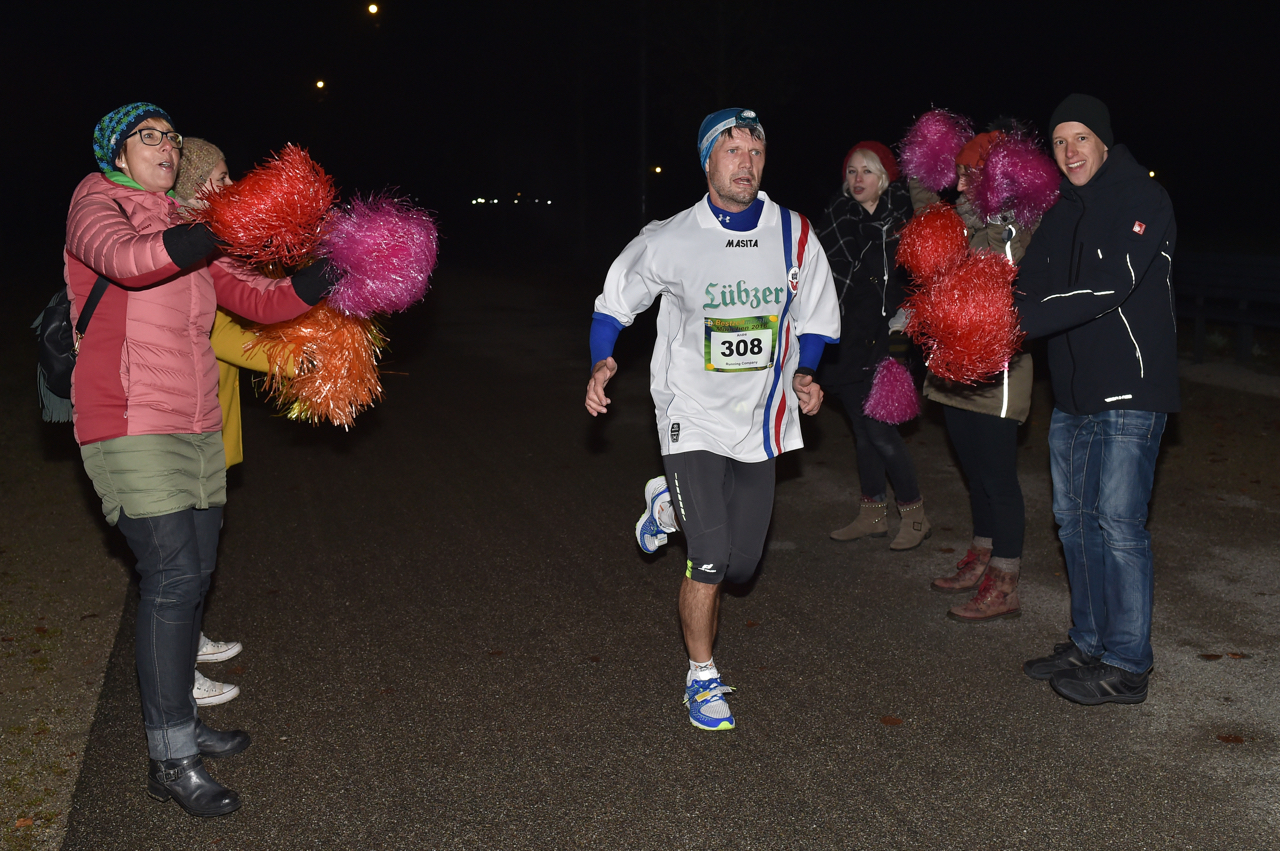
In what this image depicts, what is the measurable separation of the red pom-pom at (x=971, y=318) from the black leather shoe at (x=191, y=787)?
10.1 ft

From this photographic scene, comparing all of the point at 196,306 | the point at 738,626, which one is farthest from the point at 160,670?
the point at 738,626

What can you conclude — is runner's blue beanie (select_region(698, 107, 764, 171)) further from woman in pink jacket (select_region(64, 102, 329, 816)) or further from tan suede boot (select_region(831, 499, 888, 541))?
tan suede boot (select_region(831, 499, 888, 541))

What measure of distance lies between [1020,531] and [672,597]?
1.75m

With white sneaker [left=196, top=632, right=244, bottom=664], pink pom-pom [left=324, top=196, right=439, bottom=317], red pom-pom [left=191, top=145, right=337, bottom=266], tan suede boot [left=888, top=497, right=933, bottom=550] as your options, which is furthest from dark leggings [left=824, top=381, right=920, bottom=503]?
white sneaker [left=196, top=632, right=244, bottom=664]

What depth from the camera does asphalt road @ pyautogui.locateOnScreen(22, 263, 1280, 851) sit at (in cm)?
349

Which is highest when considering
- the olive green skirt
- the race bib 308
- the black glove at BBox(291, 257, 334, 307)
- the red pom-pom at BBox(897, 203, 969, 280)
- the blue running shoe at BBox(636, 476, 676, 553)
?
the red pom-pom at BBox(897, 203, 969, 280)

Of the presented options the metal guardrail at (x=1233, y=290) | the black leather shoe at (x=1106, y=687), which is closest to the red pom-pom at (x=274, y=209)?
the black leather shoe at (x=1106, y=687)

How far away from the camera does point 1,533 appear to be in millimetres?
6852

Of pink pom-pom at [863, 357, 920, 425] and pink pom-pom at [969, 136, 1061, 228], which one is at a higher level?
pink pom-pom at [969, 136, 1061, 228]

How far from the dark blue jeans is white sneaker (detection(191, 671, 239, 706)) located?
2.29 ft

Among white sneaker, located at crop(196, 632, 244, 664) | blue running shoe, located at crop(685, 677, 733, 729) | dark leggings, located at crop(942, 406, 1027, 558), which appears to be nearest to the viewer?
blue running shoe, located at crop(685, 677, 733, 729)

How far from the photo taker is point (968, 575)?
217 inches

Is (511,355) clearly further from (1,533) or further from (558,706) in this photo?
(558,706)

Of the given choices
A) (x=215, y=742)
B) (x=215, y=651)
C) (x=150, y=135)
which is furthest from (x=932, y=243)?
(x=215, y=651)
